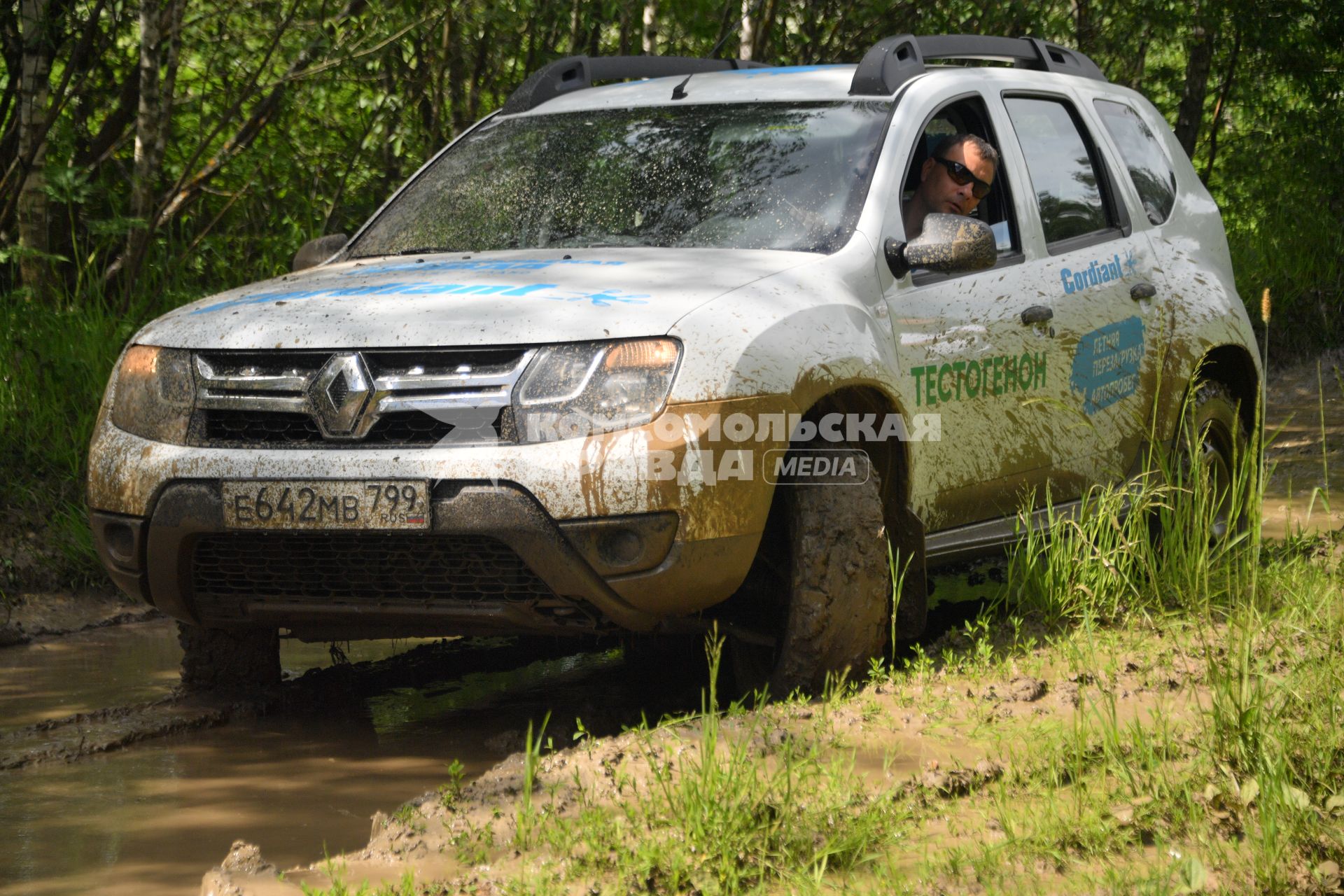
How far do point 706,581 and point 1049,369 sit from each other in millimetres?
1703

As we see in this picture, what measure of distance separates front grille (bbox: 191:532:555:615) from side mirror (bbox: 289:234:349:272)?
1.37m

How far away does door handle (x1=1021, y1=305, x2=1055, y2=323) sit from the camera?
4715mm

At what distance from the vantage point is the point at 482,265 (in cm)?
419

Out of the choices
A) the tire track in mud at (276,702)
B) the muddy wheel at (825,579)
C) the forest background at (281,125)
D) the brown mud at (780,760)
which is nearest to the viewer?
the brown mud at (780,760)

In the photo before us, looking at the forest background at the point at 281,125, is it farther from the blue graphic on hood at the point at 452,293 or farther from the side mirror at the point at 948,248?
the blue graphic on hood at the point at 452,293

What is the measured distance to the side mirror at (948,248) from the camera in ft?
13.7

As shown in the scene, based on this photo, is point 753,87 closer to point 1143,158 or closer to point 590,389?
point 1143,158

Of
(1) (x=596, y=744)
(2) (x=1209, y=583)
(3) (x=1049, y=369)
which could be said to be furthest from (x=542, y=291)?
(2) (x=1209, y=583)

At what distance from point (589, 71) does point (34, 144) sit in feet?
10.9

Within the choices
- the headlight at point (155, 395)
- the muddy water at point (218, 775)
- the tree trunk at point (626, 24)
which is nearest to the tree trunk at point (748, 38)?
the tree trunk at point (626, 24)

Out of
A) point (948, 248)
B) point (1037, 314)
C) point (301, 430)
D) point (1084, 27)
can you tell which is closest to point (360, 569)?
point (301, 430)

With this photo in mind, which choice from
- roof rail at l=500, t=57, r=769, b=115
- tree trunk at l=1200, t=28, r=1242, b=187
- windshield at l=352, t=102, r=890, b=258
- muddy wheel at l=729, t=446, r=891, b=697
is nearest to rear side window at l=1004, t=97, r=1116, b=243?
windshield at l=352, t=102, r=890, b=258

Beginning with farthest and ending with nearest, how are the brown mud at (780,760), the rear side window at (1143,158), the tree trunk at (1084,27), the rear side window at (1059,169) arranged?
the tree trunk at (1084,27)
the rear side window at (1143,158)
the rear side window at (1059,169)
the brown mud at (780,760)

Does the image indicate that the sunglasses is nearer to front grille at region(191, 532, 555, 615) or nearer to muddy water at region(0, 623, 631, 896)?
muddy water at region(0, 623, 631, 896)
